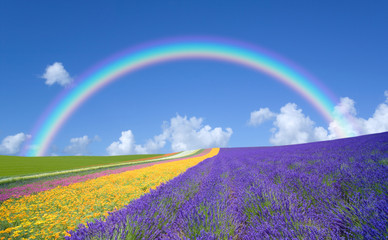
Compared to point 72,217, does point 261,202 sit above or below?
above

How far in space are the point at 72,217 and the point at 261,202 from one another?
408cm

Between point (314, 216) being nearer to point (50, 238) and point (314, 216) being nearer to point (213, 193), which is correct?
point (213, 193)

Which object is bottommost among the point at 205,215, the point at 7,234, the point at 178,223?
the point at 7,234

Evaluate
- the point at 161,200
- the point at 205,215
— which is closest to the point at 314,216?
the point at 205,215

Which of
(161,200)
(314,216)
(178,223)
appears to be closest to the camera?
(314,216)

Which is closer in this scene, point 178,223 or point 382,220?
point 382,220

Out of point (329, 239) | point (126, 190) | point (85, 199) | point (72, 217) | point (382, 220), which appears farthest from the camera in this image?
point (126, 190)

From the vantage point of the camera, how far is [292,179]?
3.78 metres

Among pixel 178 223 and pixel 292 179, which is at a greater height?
pixel 292 179

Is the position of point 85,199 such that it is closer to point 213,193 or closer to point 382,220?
point 213,193

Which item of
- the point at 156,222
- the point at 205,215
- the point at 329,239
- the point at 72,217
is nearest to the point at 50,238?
the point at 72,217

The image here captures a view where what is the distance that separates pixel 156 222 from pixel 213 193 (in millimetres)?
1490

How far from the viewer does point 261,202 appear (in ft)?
8.99

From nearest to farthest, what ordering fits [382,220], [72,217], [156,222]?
[382,220] < [156,222] < [72,217]
